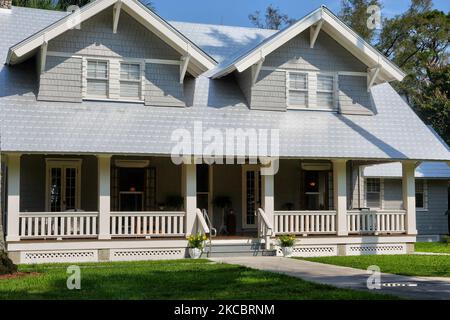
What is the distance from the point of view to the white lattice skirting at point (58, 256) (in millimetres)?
18219

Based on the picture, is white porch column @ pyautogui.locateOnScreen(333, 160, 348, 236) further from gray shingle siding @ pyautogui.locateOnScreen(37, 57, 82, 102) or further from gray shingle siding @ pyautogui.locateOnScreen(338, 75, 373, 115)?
gray shingle siding @ pyautogui.locateOnScreen(37, 57, 82, 102)

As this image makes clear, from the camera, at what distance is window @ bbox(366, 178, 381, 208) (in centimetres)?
2969

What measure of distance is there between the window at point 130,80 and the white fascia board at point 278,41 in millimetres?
3025

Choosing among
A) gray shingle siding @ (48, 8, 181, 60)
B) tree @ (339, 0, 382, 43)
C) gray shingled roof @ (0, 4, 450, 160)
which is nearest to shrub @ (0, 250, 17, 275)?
gray shingled roof @ (0, 4, 450, 160)

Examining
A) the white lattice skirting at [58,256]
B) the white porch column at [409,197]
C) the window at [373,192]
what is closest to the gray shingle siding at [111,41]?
the white lattice skirting at [58,256]

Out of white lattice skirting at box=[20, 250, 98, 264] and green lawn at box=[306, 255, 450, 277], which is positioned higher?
white lattice skirting at box=[20, 250, 98, 264]

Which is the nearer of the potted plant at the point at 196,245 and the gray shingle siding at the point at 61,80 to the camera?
the potted plant at the point at 196,245

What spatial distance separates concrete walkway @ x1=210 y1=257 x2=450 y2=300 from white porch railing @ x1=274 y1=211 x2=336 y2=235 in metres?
1.93

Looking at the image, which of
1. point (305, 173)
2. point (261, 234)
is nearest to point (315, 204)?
point (305, 173)

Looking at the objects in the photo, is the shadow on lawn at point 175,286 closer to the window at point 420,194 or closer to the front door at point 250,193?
the front door at point 250,193

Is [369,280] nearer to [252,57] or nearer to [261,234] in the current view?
[261,234]

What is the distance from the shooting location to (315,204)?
2395 cm

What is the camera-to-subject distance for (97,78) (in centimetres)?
2031
